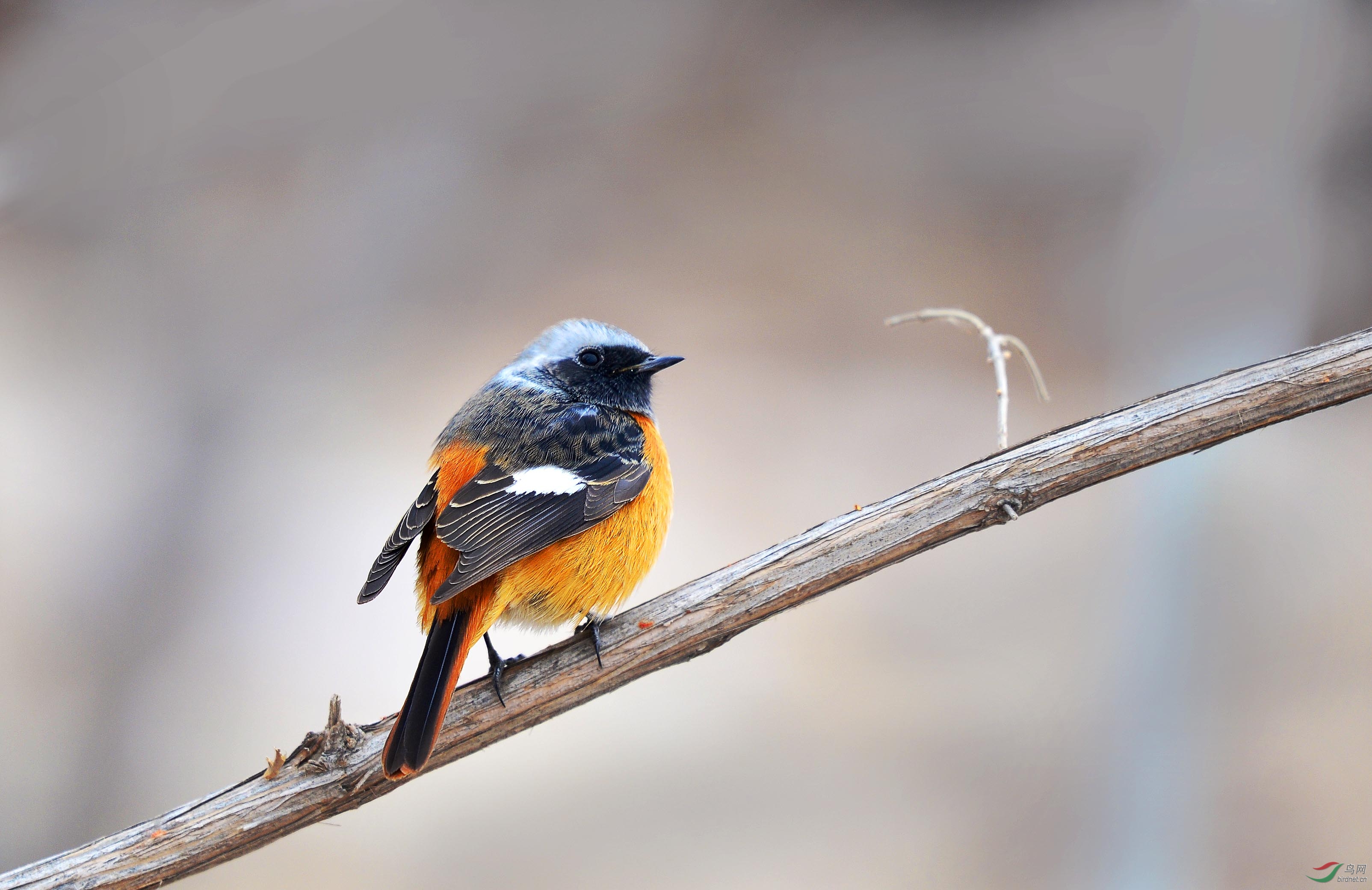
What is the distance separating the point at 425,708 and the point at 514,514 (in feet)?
1.17

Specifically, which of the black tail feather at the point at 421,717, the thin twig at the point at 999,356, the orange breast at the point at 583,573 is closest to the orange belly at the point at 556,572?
the orange breast at the point at 583,573

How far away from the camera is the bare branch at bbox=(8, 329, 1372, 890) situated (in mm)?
1231

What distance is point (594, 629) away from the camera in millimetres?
1430

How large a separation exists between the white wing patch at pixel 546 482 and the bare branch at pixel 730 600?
0.82 ft

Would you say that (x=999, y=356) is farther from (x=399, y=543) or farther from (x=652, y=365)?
(x=399, y=543)

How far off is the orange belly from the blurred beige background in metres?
1.27

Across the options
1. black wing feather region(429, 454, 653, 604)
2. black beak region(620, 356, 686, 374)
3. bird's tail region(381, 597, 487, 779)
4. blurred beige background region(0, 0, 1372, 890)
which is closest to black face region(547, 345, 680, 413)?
black beak region(620, 356, 686, 374)

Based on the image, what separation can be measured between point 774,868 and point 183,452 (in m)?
2.49

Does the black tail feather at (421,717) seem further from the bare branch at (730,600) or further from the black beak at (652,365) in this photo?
the black beak at (652,365)

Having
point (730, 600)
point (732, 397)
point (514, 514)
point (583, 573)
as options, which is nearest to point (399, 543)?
point (514, 514)

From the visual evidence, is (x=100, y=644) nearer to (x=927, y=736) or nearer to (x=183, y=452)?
(x=183, y=452)

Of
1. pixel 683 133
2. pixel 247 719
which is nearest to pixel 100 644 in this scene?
pixel 247 719

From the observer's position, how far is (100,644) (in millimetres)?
2830

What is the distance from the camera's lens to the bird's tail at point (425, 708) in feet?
3.71
